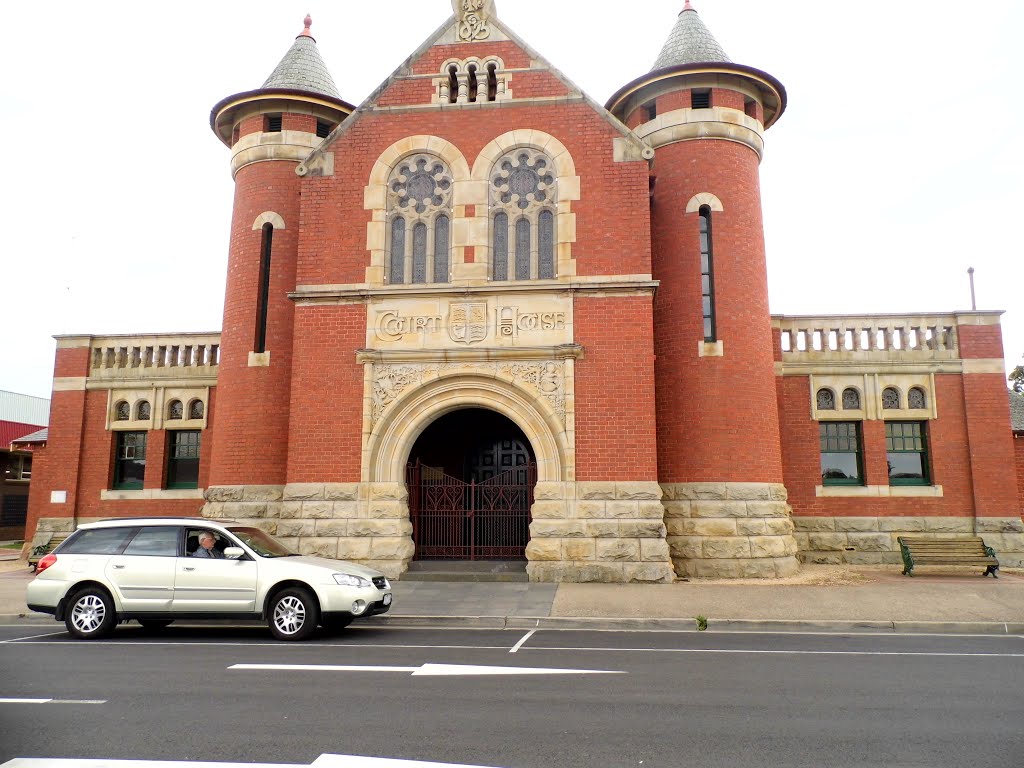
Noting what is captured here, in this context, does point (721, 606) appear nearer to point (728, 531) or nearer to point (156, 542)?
point (728, 531)

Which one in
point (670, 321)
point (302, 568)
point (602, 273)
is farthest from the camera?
point (670, 321)

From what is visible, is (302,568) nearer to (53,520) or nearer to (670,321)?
(670,321)

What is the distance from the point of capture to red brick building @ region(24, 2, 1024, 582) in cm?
1641

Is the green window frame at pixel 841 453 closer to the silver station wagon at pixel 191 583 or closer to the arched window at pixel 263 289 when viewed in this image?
the silver station wagon at pixel 191 583

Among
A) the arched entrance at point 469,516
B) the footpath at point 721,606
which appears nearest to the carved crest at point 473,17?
the arched entrance at point 469,516

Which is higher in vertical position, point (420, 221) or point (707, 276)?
point (420, 221)

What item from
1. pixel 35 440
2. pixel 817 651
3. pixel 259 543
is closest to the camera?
pixel 817 651

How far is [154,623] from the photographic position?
1183 centimetres

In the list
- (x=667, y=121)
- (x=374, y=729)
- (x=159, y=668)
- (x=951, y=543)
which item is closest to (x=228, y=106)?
(x=667, y=121)

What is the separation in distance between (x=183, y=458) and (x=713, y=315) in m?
14.7

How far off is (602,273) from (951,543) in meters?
9.82

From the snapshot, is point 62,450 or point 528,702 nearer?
point 528,702

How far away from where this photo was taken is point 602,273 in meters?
16.7

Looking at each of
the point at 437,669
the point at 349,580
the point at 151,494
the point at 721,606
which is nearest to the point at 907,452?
the point at 721,606
